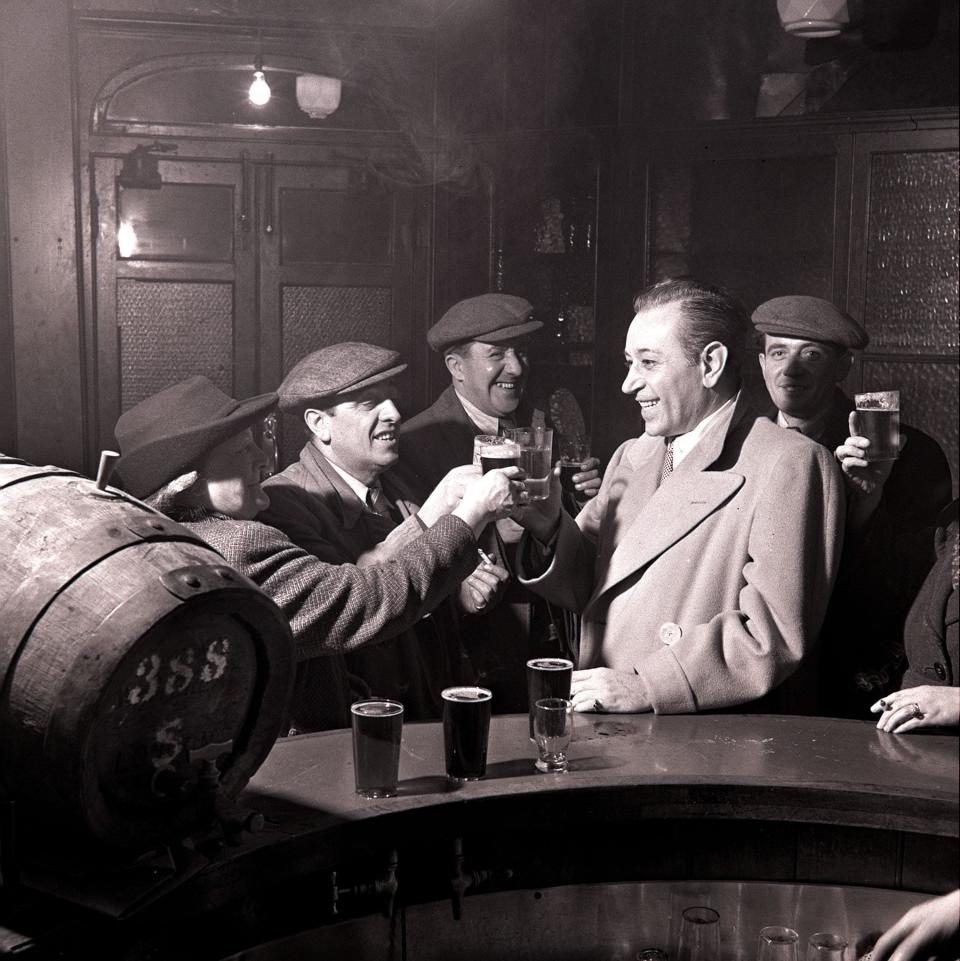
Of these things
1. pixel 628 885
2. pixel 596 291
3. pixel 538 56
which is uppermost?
pixel 538 56

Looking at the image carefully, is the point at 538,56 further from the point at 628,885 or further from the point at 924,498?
the point at 628,885

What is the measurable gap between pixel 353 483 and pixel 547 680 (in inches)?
56.1

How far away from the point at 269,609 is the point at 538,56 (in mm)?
2441

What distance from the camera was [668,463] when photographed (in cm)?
273

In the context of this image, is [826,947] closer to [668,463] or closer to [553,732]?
[553,732]

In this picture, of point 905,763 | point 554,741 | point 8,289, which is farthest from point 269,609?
point 8,289

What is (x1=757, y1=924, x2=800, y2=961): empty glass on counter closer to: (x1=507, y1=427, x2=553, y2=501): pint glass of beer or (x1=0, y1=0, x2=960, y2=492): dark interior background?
(x1=507, y1=427, x2=553, y2=501): pint glass of beer

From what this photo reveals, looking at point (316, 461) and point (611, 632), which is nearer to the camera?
point (611, 632)

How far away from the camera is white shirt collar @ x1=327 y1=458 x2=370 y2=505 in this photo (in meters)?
3.35

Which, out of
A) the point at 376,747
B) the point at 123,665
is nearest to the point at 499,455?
the point at 376,747

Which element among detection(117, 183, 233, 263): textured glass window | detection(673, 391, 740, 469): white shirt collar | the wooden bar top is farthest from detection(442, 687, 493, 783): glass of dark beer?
detection(117, 183, 233, 263): textured glass window

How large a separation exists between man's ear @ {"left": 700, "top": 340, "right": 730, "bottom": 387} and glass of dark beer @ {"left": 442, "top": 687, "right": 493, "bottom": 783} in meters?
0.95

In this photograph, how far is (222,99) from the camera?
4.28 m

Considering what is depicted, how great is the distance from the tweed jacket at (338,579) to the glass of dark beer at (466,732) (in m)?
0.55
